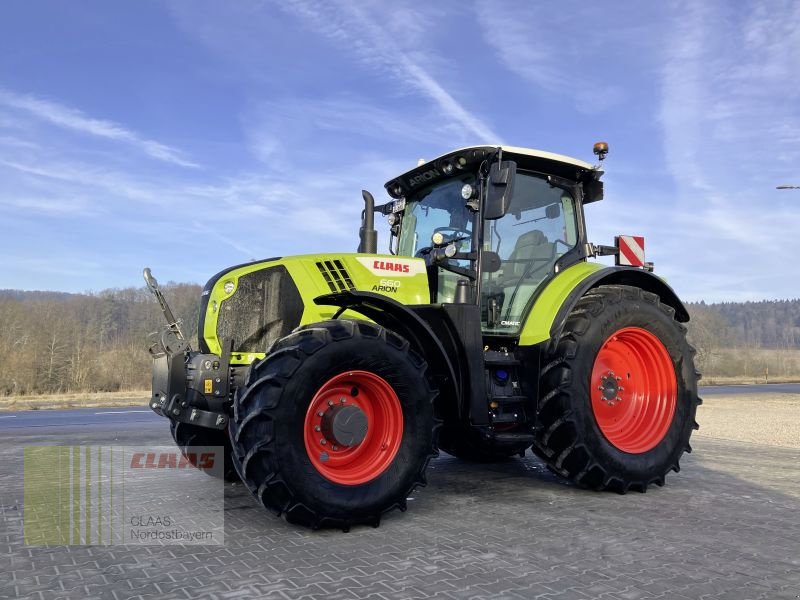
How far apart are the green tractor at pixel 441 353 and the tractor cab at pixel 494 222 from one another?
17 mm

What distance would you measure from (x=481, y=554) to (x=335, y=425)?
1.26 metres

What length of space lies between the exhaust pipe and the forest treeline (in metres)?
1.74

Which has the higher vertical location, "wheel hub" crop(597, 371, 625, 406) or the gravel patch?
"wheel hub" crop(597, 371, 625, 406)

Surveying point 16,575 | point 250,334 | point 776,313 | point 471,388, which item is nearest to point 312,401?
point 250,334

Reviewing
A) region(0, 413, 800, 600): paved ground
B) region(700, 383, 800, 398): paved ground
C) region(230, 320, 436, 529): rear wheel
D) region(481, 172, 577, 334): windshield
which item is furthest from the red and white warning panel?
region(700, 383, 800, 398): paved ground

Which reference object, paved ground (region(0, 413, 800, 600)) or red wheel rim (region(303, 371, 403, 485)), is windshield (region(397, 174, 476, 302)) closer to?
red wheel rim (region(303, 371, 403, 485))

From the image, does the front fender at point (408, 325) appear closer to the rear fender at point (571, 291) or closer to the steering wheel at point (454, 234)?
the rear fender at point (571, 291)

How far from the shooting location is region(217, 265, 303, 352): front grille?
4762mm

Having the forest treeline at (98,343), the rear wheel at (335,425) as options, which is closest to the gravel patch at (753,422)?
the rear wheel at (335,425)

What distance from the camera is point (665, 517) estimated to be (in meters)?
4.49

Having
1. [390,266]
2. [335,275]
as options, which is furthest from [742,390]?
[335,275]

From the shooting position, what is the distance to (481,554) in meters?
3.60

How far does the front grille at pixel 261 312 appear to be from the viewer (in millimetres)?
4762

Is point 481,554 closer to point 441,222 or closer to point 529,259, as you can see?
point 529,259
